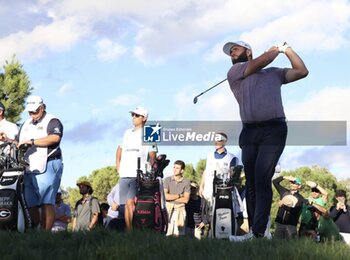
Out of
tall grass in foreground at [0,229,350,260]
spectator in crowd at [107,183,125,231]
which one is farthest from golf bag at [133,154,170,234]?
tall grass in foreground at [0,229,350,260]

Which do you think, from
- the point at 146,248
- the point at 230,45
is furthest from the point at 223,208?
the point at 146,248

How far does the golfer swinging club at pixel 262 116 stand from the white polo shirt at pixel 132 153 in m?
3.29

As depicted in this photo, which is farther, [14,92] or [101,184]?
[101,184]

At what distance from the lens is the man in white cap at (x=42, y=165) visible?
938cm

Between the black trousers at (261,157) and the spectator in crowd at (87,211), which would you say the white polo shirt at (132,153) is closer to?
the spectator in crowd at (87,211)

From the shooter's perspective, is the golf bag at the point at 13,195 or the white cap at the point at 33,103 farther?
the white cap at the point at 33,103

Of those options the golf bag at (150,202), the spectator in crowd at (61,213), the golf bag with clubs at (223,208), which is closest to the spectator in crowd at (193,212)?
the spectator in crowd at (61,213)

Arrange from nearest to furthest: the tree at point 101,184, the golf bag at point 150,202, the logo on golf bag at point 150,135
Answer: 1. the golf bag at point 150,202
2. the logo on golf bag at point 150,135
3. the tree at point 101,184

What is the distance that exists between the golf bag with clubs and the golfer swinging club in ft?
11.4

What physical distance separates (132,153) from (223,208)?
175cm

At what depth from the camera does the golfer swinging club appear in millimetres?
7160

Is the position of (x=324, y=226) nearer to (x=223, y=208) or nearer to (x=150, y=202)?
(x=223, y=208)

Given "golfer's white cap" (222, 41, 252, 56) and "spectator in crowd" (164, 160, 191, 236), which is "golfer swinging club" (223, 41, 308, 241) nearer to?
"golfer's white cap" (222, 41, 252, 56)

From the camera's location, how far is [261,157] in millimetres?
7258
